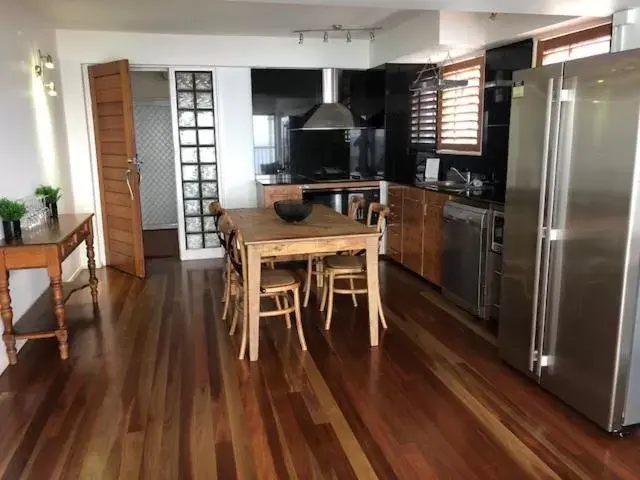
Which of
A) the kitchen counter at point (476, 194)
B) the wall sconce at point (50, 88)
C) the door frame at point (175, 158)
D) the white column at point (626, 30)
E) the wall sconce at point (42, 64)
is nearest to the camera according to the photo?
the white column at point (626, 30)

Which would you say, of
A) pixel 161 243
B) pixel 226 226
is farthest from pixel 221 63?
pixel 226 226

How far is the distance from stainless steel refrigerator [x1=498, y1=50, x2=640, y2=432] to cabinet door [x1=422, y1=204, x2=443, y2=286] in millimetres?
1511

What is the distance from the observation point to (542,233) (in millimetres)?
2738

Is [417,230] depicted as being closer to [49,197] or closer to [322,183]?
[322,183]

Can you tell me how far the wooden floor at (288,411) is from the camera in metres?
2.28

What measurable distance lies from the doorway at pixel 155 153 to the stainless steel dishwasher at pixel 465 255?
385 centimetres

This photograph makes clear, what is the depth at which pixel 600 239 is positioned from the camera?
2420 mm

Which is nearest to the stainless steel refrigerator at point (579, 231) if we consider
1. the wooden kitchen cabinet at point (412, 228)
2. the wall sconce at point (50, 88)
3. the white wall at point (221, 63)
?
the wooden kitchen cabinet at point (412, 228)

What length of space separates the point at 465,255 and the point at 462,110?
5.76 feet

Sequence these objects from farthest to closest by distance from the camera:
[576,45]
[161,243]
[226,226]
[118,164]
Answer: [161,243] < [118,164] < [576,45] < [226,226]

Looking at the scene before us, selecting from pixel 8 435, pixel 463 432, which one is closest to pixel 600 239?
pixel 463 432

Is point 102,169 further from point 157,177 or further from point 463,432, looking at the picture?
point 463,432

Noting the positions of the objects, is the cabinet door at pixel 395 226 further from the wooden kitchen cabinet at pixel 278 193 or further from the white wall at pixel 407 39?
the white wall at pixel 407 39

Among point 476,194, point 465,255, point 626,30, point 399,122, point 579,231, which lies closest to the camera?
point 579,231
